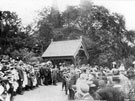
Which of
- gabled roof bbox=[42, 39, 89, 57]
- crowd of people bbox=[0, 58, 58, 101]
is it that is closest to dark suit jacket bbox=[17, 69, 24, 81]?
crowd of people bbox=[0, 58, 58, 101]

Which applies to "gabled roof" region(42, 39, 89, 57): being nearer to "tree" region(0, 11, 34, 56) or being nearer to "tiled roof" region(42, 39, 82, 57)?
"tiled roof" region(42, 39, 82, 57)

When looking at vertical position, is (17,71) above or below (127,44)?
below

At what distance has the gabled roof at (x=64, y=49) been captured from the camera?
30.2 metres

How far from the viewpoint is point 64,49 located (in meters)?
31.3

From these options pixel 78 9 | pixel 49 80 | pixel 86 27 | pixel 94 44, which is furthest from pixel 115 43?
pixel 49 80

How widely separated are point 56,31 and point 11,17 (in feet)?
43.0

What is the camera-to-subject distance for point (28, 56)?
3422 centimetres

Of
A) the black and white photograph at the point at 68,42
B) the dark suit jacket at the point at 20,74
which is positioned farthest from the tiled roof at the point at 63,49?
the dark suit jacket at the point at 20,74

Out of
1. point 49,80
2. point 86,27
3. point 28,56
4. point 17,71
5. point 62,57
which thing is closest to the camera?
point 17,71

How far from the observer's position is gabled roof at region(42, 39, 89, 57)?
30.2 meters

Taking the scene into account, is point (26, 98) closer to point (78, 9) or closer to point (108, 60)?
point (108, 60)

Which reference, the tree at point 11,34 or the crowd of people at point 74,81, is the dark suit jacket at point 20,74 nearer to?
the crowd of people at point 74,81

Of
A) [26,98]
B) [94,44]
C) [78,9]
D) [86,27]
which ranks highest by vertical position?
[78,9]

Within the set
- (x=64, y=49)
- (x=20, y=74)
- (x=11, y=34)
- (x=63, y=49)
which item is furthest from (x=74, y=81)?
(x=11, y=34)
